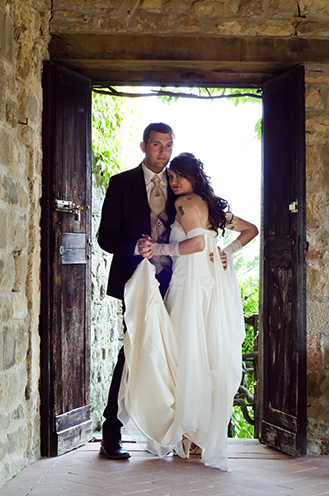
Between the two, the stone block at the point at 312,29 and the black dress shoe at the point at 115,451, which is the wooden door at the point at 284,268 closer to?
the stone block at the point at 312,29

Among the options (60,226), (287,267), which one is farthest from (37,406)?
(287,267)

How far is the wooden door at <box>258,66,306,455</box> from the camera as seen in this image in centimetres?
295

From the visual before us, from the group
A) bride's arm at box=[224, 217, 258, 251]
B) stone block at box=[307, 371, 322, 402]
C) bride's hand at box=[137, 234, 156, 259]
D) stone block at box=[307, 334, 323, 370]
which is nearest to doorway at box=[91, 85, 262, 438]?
bride's arm at box=[224, 217, 258, 251]

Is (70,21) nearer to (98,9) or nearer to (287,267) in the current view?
(98,9)

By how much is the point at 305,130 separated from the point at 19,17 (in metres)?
1.81

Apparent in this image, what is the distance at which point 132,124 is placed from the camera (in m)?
5.90

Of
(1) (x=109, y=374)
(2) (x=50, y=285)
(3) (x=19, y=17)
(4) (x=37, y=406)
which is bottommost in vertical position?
(1) (x=109, y=374)

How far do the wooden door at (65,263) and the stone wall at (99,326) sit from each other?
1234 millimetres

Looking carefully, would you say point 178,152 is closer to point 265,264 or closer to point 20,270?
point 265,264

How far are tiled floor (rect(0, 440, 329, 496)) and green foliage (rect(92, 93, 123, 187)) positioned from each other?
8.48ft

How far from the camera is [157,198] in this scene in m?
3.11

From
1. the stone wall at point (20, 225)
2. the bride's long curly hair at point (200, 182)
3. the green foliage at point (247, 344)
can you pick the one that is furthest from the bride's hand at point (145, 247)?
the green foliage at point (247, 344)

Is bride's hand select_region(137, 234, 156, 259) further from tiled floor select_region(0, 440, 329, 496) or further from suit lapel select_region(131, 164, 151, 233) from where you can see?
tiled floor select_region(0, 440, 329, 496)

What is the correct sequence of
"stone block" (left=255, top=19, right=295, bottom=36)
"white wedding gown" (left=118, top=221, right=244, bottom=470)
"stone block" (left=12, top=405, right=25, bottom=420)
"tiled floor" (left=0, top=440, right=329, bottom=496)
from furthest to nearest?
"stone block" (left=255, top=19, right=295, bottom=36) → "white wedding gown" (left=118, top=221, right=244, bottom=470) → "stone block" (left=12, top=405, right=25, bottom=420) → "tiled floor" (left=0, top=440, right=329, bottom=496)
